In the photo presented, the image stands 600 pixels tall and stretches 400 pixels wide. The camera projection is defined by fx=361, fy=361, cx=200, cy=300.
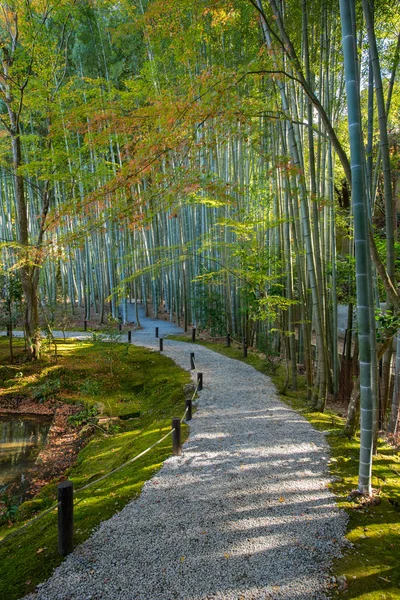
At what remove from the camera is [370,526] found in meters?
2.65

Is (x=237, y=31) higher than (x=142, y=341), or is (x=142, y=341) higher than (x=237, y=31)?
(x=237, y=31)

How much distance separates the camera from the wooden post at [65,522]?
2469mm

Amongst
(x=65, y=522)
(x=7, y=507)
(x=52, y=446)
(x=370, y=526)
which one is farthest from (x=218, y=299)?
(x=65, y=522)

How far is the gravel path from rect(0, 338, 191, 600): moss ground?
203mm

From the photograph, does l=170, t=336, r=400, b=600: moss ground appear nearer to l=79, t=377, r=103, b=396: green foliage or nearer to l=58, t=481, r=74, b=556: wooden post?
l=58, t=481, r=74, b=556: wooden post

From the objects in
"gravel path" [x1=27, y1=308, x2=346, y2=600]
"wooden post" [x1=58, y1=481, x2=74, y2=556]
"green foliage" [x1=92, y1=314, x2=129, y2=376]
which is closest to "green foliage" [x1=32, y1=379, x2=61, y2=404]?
"green foliage" [x1=92, y1=314, x2=129, y2=376]

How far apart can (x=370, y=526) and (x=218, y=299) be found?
8806 mm

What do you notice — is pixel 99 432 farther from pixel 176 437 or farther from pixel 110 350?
pixel 110 350

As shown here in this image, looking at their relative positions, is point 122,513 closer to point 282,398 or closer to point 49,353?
point 282,398

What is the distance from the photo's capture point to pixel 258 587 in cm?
211

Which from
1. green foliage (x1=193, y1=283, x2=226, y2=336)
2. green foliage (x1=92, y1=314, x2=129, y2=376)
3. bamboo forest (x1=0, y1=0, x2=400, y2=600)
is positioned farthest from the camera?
green foliage (x1=193, y1=283, x2=226, y2=336)

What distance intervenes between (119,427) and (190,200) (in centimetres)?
423

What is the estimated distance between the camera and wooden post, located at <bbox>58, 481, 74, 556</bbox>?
97.2 inches

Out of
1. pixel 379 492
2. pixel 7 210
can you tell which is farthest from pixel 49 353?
pixel 7 210
